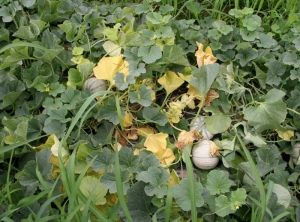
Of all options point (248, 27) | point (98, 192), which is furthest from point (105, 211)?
point (248, 27)

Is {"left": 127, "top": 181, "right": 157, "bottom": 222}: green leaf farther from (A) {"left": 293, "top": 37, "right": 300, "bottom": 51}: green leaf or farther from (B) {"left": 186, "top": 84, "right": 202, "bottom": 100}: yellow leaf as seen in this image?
(A) {"left": 293, "top": 37, "right": 300, "bottom": 51}: green leaf

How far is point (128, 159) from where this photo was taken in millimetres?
1522

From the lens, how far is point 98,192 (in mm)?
1493

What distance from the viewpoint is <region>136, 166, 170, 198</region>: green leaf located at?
4.67 feet

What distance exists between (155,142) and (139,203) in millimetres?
254

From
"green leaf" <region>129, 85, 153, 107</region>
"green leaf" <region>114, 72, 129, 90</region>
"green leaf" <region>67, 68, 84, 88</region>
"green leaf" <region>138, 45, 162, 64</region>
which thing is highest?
"green leaf" <region>138, 45, 162, 64</region>

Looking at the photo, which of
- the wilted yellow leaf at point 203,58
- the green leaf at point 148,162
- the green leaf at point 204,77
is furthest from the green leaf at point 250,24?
the green leaf at point 148,162

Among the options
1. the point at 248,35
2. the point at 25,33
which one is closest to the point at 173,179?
the point at 248,35

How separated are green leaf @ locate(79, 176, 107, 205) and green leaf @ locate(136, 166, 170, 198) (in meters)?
0.15

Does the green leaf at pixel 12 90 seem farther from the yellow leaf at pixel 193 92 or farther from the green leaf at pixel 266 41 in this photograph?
the green leaf at pixel 266 41

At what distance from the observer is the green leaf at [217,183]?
56.6 inches

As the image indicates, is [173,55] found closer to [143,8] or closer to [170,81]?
[170,81]

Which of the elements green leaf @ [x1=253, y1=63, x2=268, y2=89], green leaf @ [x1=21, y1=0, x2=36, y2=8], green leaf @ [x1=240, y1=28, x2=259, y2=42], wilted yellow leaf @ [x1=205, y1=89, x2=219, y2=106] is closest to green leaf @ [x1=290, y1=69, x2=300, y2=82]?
green leaf @ [x1=253, y1=63, x2=268, y2=89]

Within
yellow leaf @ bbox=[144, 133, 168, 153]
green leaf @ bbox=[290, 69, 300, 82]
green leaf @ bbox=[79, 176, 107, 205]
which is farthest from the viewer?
green leaf @ bbox=[290, 69, 300, 82]
